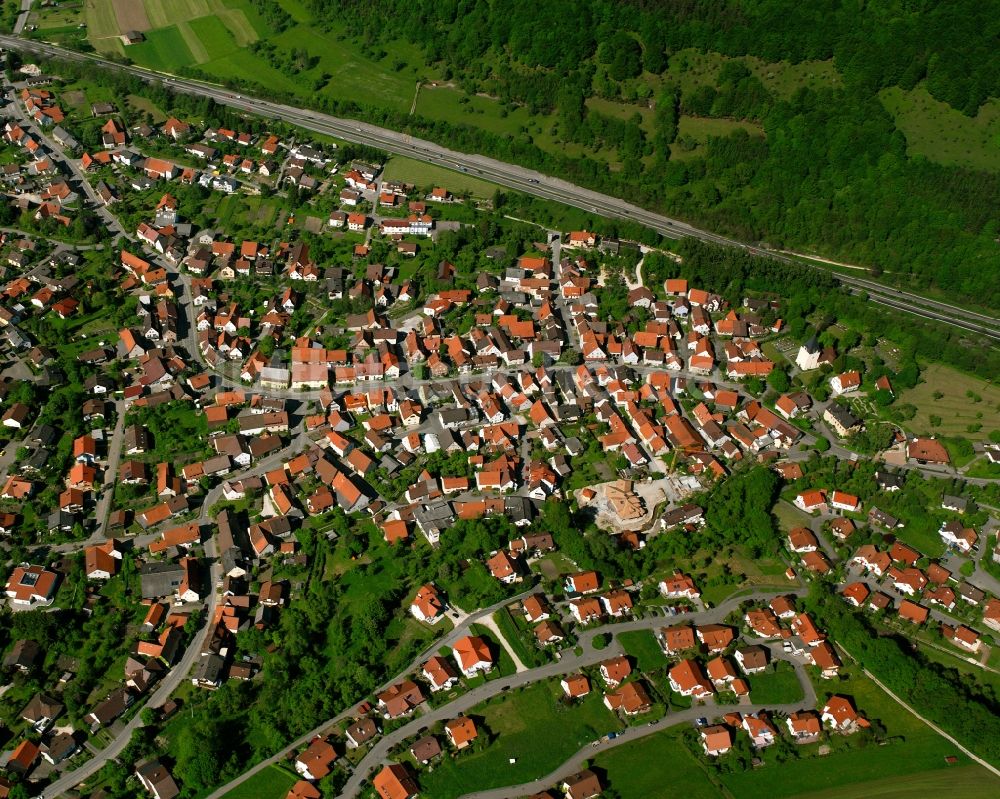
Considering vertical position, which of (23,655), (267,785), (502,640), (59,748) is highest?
(502,640)

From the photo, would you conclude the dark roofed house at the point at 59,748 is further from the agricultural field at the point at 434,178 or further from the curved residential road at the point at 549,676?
the agricultural field at the point at 434,178

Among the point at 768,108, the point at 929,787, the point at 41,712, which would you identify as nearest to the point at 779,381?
the point at 929,787

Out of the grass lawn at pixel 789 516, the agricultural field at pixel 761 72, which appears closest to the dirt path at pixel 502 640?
the grass lawn at pixel 789 516

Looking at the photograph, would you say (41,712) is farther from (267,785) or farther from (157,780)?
(267,785)

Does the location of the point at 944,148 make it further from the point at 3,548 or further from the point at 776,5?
the point at 3,548

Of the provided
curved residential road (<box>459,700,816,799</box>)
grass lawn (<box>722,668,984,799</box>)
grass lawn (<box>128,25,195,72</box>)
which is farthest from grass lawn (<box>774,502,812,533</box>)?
grass lawn (<box>128,25,195,72</box>)

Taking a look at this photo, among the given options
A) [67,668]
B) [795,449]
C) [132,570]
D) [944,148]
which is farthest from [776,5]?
[67,668]
